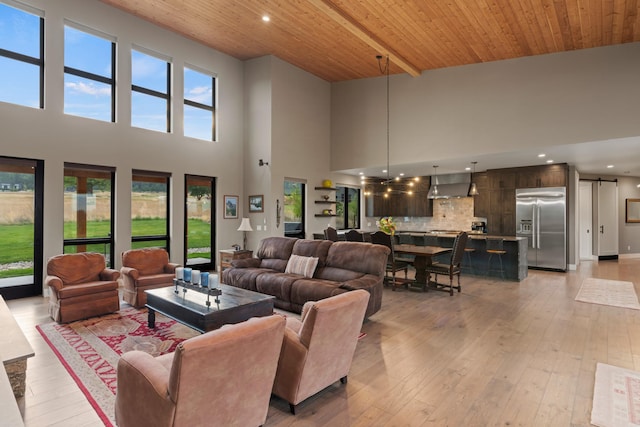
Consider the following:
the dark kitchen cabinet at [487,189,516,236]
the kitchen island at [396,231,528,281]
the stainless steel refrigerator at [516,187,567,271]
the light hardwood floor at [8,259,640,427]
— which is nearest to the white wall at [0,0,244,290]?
the light hardwood floor at [8,259,640,427]

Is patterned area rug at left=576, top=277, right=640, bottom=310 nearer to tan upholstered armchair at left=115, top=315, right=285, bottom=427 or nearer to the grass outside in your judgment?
tan upholstered armchair at left=115, top=315, right=285, bottom=427

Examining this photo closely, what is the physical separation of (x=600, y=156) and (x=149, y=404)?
9583mm

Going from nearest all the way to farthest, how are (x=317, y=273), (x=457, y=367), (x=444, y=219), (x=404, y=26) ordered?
(x=457, y=367), (x=317, y=273), (x=404, y=26), (x=444, y=219)

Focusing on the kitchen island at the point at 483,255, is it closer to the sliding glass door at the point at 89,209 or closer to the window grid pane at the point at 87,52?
the sliding glass door at the point at 89,209

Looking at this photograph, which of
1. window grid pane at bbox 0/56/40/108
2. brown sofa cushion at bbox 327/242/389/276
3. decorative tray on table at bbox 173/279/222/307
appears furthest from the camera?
window grid pane at bbox 0/56/40/108

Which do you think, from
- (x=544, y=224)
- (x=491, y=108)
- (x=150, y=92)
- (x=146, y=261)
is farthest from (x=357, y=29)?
(x=544, y=224)

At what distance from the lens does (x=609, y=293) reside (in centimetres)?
628

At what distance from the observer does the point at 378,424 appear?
2.38 meters

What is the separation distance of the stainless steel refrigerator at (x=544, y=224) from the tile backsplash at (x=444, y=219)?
3.99 ft

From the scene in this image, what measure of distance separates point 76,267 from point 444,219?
9591 mm

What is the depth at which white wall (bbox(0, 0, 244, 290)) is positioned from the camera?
5809 mm

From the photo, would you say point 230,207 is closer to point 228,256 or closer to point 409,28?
point 228,256

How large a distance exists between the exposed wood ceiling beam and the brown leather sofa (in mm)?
3558

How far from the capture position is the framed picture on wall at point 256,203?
8359 mm
